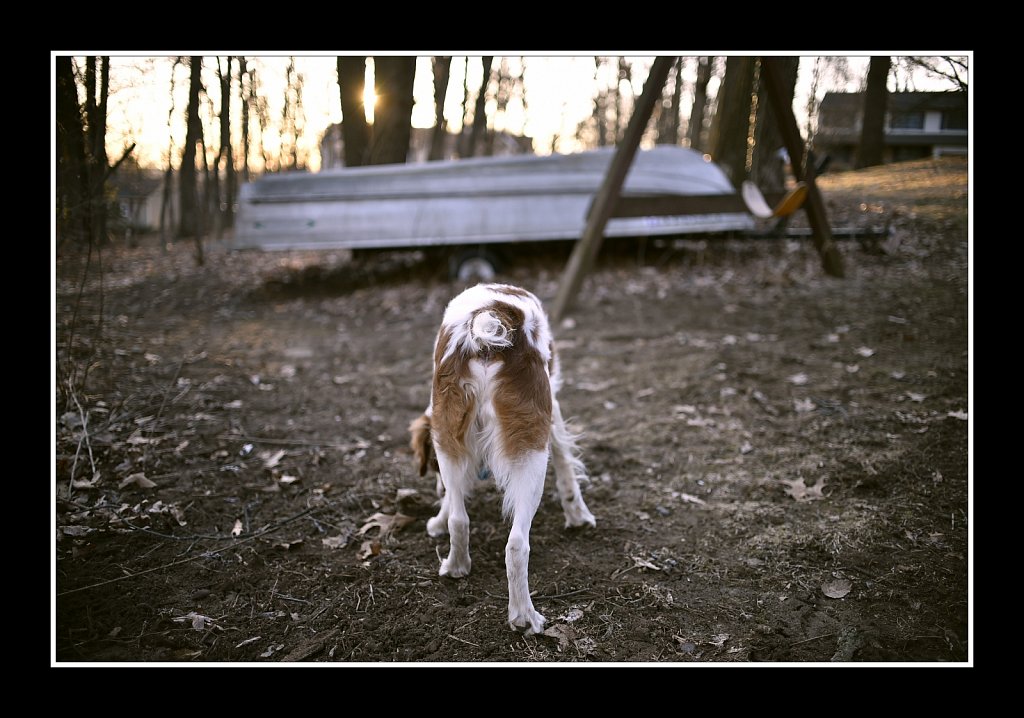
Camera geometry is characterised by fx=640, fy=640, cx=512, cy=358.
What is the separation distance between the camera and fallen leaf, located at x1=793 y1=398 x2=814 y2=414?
4.57 meters

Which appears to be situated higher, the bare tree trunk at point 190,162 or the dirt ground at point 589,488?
the bare tree trunk at point 190,162

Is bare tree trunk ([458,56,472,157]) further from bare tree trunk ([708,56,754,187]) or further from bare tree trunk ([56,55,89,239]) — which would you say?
bare tree trunk ([56,55,89,239])

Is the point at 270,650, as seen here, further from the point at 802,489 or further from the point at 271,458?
the point at 802,489

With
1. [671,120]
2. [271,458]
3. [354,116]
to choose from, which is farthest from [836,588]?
[671,120]

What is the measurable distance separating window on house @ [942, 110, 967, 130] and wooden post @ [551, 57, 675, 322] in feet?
10.5

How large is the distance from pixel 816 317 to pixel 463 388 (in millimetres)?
5180

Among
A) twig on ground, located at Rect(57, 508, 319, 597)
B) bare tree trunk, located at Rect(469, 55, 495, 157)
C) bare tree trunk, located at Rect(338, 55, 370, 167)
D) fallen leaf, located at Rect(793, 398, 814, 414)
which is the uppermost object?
bare tree trunk, located at Rect(469, 55, 495, 157)

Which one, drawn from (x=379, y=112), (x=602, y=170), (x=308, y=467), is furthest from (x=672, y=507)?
(x=379, y=112)

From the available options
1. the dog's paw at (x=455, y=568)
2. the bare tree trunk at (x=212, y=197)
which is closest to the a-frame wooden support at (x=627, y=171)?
the dog's paw at (x=455, y=568)

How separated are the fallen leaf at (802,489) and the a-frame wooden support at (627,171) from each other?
3.60 m

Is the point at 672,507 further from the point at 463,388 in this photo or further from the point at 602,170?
the point at 602,170

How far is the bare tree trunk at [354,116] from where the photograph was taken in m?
10.7

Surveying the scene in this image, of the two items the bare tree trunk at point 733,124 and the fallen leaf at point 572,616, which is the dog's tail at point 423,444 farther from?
the bare tree trunk at point 733,124

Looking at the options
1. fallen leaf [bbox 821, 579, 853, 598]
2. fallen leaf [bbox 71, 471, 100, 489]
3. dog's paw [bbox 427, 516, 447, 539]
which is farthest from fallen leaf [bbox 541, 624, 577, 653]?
fallen leaf [bbox 71, 471, 100, 489]
